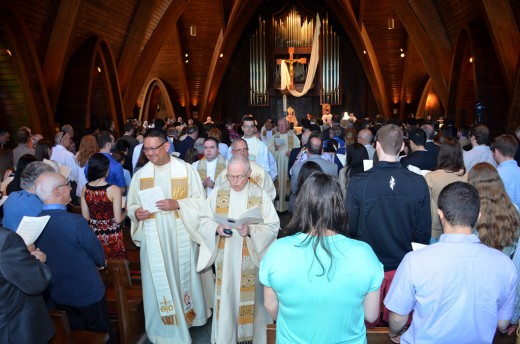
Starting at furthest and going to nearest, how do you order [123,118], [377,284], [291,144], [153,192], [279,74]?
1. [279,74]
2. [123,118]
3. [291,144]
4. [153,192]
5. [377,284]

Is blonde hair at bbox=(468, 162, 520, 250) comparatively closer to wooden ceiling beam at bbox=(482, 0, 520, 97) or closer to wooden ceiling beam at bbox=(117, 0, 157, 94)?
wooden ceiling beam at bbox=(482, 0, 520, 97)

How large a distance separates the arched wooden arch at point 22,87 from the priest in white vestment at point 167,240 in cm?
825

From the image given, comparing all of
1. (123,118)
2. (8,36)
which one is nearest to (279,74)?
(123,118)

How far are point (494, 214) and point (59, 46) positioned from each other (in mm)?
11748

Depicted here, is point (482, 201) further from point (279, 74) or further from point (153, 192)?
point (279, 74)

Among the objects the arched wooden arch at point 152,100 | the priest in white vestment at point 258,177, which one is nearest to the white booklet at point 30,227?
the priest in white vestment at point 258,177

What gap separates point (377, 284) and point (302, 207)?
1.50 ft

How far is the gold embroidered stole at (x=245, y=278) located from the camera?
4.21 meters

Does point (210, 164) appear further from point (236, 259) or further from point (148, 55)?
point (148, 55)

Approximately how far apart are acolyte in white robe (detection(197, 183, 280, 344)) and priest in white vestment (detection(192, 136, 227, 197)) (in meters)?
1.68

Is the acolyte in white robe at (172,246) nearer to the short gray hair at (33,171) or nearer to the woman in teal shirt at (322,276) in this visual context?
the short gray hair at (33,171)

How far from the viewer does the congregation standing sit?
2184 millimetres

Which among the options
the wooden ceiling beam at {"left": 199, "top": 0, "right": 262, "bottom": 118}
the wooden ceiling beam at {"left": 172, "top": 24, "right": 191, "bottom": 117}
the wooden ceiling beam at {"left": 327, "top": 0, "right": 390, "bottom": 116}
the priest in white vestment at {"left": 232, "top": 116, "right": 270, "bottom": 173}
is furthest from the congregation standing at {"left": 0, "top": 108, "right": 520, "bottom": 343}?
the wooden ceiling beam at {"left": 199, "top": 0, "right": 262, "bottom": 118}

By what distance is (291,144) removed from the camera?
982 centimetres
